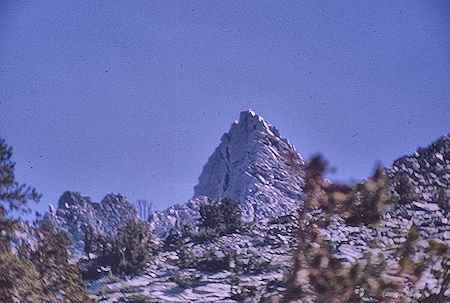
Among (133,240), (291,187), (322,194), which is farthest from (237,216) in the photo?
(291,187)

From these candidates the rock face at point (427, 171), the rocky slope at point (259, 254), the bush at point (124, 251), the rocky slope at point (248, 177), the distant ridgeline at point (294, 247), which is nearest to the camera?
the distant ridgeline at point (294, 247)

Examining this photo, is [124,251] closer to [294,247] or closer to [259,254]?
[259,254]

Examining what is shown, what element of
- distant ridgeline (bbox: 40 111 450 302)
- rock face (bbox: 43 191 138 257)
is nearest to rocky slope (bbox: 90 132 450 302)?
distant ridgeline (bbox: 40 111 450 302)

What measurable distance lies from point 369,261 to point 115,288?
6.91 metres

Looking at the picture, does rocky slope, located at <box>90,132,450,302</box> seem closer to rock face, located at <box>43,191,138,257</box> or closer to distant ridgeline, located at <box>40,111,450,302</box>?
distant ridgeline, located at <box>40,111,450,302</box>

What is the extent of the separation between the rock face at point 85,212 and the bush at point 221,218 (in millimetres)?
17262

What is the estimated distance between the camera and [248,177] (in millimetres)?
34438

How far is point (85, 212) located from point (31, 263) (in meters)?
30.3

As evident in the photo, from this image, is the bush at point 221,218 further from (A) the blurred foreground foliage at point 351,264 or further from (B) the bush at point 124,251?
(A) the blurred foreground foliage at point 351,264

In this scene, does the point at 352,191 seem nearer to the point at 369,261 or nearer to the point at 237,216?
the point at 369,261

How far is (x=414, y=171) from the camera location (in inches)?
663

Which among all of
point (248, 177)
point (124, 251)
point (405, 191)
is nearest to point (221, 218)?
point (124, 251)

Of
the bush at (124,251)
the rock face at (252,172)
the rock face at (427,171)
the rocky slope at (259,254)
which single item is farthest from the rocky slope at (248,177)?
the rocky slope at (259,254)

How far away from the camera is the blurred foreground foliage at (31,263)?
5820 millimetres
